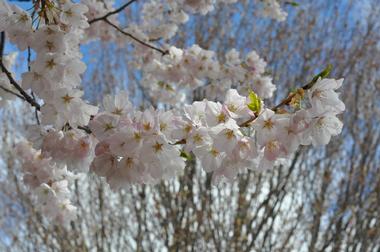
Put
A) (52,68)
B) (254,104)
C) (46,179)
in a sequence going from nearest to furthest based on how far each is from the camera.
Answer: (254,104) → (52,68) → (46,179)

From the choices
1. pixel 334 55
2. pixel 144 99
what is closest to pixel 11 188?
pixel 144 99

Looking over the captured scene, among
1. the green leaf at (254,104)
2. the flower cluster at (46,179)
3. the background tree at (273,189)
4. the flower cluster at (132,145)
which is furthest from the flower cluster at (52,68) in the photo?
the background tree at (273,189)

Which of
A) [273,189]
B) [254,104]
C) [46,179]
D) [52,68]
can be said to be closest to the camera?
[254,104]

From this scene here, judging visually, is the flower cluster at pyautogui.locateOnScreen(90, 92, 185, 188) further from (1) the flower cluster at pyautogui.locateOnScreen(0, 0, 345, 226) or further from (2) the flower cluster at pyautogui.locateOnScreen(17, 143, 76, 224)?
(2) the flower cluster at pyautogui.locateOnScreen(17, 143, 76, 224)

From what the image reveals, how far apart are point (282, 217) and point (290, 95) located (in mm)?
5453

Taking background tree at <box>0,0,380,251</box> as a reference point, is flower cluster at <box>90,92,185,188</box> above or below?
below

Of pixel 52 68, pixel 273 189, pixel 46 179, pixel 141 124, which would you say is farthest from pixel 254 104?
pixel 273 189

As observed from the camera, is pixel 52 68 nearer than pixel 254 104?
No

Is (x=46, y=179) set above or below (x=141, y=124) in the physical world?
above

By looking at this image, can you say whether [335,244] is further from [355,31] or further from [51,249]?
[51,249]

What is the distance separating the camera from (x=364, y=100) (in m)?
7.09

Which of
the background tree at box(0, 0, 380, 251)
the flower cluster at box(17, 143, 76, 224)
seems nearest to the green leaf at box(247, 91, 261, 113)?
the flower cluster at box(17, 143, 76, 224)

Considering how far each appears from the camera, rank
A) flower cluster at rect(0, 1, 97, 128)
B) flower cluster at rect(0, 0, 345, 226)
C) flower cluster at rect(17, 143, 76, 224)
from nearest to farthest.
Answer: flower cluster at rect(0, 0, 345, 226) < flower cluster at rect(0, 1, 97, 128) < flower cluster at rect(17, 143, 76, 224)

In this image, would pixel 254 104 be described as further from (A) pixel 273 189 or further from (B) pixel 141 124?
(A) pixel 273 189
